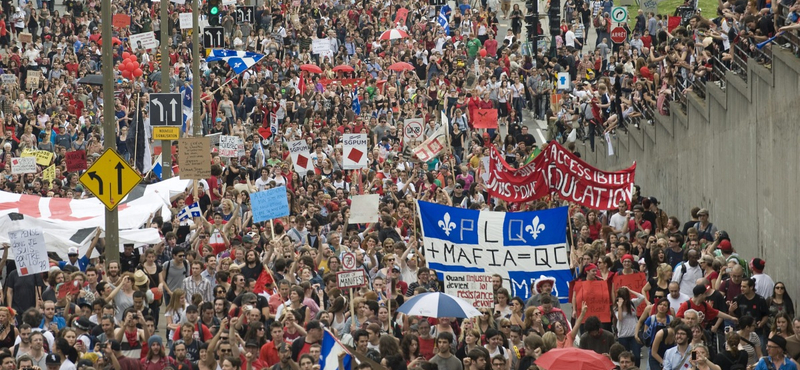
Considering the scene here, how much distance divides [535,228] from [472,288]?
71.8 inches

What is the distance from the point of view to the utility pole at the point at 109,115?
18422 millimetres

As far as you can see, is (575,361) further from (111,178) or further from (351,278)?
(111,178)

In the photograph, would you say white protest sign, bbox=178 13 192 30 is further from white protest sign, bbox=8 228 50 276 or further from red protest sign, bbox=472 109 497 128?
white protest sign, bbox=8 228 50 276

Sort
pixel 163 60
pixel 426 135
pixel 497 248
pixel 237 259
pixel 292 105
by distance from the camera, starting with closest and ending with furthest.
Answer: pixel 497 248 → pixel 237 259 → pixel 163 60 → pixel 426 135 → pixel 292 105

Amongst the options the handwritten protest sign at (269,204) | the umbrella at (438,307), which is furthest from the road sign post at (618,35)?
the umbrella at (438,307)

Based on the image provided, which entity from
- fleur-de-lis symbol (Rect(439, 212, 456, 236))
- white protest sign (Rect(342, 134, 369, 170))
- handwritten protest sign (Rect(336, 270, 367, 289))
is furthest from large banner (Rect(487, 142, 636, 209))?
handwritten protest sign (Rect(336, 270, 367, 289))

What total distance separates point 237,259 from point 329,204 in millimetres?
5638

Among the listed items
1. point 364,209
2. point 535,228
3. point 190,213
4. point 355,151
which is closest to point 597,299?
point 535,228

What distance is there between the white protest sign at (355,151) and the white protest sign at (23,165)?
6121 mm

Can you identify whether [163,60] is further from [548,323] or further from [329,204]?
[548,323]

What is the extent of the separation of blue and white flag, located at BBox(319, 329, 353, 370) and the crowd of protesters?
16 centimetres

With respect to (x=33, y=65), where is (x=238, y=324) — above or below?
below

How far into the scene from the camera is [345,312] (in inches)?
650

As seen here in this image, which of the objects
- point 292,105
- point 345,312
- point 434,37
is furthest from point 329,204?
point 434,37
